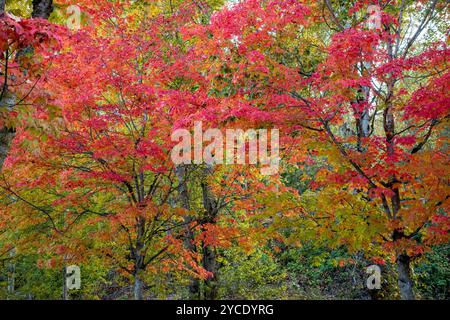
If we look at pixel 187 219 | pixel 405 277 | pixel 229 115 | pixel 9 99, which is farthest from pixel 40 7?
pixel 405 277

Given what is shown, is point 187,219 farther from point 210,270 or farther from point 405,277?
point 405,277

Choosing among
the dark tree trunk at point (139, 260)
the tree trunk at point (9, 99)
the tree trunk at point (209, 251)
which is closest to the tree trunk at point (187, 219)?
the tree trunk at point (209, 251)

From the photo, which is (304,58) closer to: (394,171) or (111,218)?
(394,171)

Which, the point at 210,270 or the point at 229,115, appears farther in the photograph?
the point at 210,270

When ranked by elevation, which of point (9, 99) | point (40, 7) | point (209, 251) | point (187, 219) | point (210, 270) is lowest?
point (210, 270)

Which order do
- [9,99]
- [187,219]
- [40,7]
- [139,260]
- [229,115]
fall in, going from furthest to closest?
[187,219], [139,260], [229,115], [40,7], [9,99]

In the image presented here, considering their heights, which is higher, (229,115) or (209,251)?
(229,115)

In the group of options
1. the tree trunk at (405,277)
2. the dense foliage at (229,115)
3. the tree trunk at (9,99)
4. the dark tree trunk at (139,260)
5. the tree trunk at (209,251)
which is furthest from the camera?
the tree trunk at (209,251)

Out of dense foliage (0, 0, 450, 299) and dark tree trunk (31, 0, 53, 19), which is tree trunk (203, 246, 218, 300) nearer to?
dense foliage (0, 0, 450, 299)

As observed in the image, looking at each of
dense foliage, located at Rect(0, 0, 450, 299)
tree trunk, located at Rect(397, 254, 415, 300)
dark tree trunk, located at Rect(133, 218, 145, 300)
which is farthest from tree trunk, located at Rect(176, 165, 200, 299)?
tree trunk, located at Rect(397, 254, 415, 300)

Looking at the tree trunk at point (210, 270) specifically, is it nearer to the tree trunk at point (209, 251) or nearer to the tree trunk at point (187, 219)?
the tree trunk at point (209, 251)

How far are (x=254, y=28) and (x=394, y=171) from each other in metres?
3.12
